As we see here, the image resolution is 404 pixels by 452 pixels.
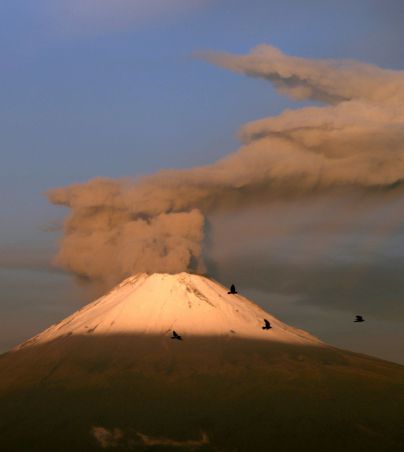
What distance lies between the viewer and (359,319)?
113 metres
